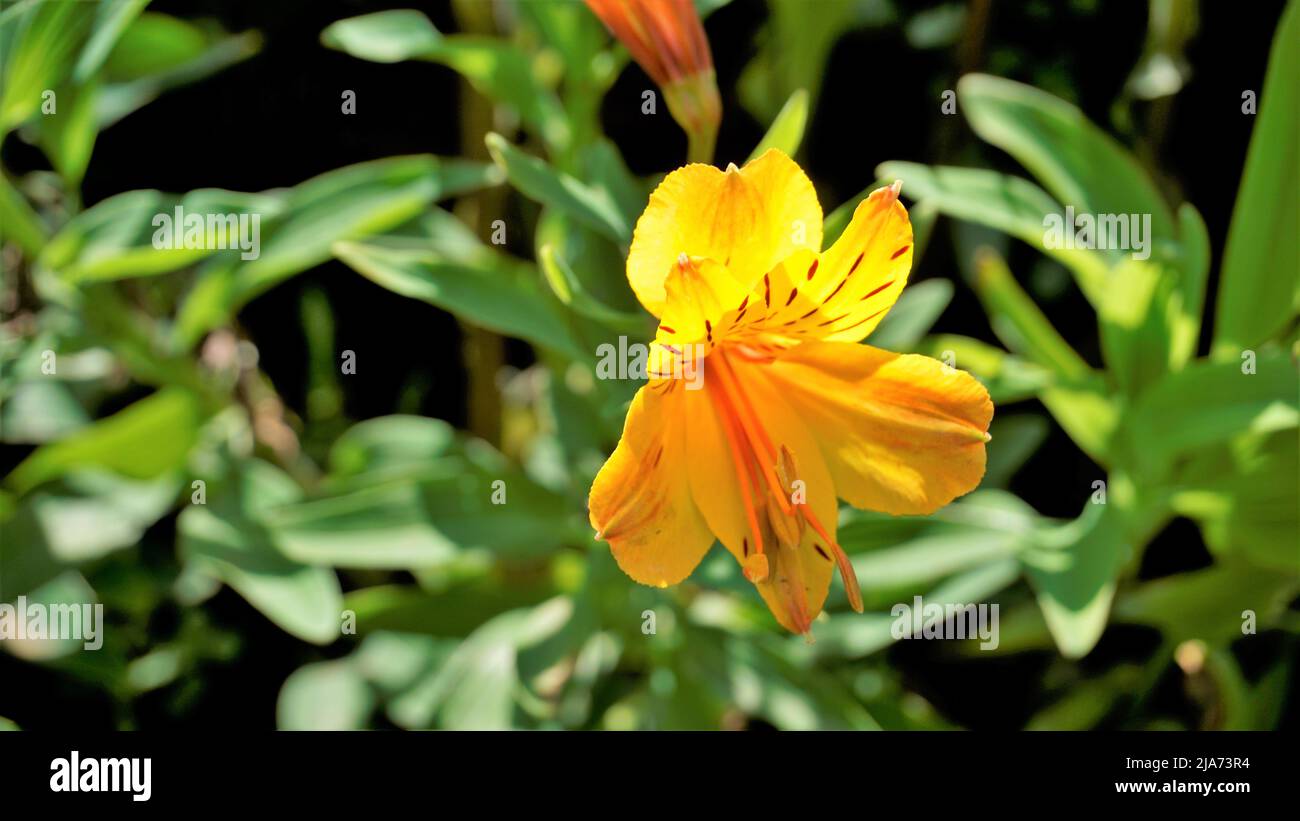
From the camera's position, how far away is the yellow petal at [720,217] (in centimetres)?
Result: 75

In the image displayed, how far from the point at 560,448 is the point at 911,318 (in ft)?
1.22

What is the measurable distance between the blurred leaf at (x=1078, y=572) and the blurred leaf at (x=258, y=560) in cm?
64

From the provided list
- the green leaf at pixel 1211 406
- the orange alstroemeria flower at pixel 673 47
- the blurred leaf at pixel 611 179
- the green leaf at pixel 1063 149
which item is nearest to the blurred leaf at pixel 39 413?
the blurred leaf at pixel 611 179

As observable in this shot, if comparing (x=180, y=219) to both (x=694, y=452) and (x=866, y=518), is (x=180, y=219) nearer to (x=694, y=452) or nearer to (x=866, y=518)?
(x=694, y=452)

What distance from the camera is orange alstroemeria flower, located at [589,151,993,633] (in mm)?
759

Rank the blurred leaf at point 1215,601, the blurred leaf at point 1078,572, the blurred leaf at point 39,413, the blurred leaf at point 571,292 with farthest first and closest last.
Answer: the blurred leaf at point 39,413
the blurred leaf at point 1215,601
the blurred leaf at point 1078,572
the blurred leaf at point 571,292

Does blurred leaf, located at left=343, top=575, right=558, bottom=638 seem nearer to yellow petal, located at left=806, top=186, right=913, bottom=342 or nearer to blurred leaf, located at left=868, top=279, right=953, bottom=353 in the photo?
blurred leaf, located at left=868, top=279, right=953, bottom=353

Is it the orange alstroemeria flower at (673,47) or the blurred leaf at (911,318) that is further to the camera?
the blurred leaf at (911,318)

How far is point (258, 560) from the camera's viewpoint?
1148mm

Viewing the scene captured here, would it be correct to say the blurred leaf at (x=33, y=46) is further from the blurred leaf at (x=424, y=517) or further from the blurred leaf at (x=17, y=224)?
the blurred leaf at (x=424, y=517)

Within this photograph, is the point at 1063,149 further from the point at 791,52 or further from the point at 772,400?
the point at 772,400

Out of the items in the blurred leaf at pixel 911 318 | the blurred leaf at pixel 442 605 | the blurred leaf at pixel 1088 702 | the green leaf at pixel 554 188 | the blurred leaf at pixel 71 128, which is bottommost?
the blurred leaf at pixel 1088 702

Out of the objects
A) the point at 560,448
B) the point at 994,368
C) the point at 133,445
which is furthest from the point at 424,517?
the point at 994,368
